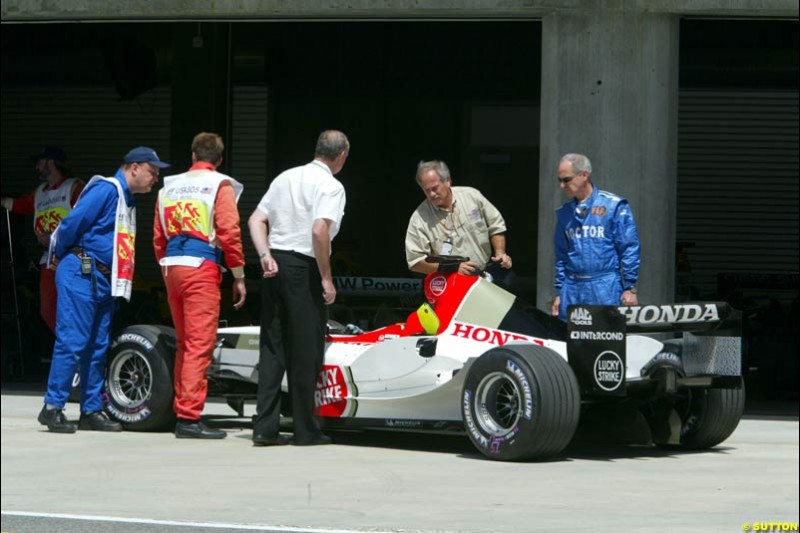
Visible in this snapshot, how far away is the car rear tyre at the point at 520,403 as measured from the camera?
8633 millimetres

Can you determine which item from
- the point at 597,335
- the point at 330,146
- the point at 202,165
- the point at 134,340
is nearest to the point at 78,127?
the point at 134,340

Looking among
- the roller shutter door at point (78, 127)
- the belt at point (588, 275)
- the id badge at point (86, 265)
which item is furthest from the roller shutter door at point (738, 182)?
the id badge at point (86, 265)

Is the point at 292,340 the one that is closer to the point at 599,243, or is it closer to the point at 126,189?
the point at 126,189

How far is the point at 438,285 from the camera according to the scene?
9.74 metres

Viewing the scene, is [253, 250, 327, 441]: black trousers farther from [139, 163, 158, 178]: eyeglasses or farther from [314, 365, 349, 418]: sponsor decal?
[139, 163, 158, 178]: eyeglasses

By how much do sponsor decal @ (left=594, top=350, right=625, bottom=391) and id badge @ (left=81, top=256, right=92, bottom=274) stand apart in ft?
11.4

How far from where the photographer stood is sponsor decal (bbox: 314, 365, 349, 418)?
9.88m

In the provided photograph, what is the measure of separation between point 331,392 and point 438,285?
0.94 meters

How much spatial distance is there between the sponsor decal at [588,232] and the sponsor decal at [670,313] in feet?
3.14

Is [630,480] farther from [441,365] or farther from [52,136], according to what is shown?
[52,136]

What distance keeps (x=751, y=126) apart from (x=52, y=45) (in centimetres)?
1021

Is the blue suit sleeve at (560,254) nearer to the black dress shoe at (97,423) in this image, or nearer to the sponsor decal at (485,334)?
the sponsor decal at (485,334)

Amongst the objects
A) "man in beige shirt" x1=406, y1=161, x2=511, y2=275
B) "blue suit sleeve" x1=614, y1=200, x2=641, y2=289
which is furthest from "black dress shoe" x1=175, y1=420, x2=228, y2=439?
"blue suit sleeve" x1=614, y1=200, x2=641, y2=289

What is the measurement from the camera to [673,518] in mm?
6992
